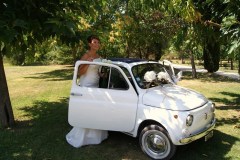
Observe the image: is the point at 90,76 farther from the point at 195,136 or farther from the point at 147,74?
the point at 195,136

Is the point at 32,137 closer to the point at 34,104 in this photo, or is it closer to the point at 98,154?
the point at 98,154

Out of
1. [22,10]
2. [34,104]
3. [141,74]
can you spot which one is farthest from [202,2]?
[34,104]

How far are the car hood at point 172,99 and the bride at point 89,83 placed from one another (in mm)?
1277

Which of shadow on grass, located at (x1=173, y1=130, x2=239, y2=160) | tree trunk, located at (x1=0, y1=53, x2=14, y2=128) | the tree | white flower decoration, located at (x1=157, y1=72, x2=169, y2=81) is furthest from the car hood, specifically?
tree trunk, located at (x1=0, y1=53, x2=14, y2=128)

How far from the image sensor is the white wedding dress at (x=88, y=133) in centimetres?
670

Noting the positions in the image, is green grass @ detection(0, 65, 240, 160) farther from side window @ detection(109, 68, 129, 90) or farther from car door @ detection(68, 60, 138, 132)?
side window @ detection(109, 68, 129, 90)

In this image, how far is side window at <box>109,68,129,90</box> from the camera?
21.0 feet

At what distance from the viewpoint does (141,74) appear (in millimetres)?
6637

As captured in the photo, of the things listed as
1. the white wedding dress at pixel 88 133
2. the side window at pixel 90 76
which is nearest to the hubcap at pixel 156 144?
the white wedding dress at pixel 88 133

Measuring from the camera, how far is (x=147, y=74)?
21.3 ft

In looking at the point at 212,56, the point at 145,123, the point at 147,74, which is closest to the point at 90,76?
the point at 147,74

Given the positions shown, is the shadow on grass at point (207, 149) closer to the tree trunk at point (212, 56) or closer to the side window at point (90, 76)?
the side window at point (90, 76)

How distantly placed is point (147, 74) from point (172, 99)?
0.81m

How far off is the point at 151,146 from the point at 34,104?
276 inches
